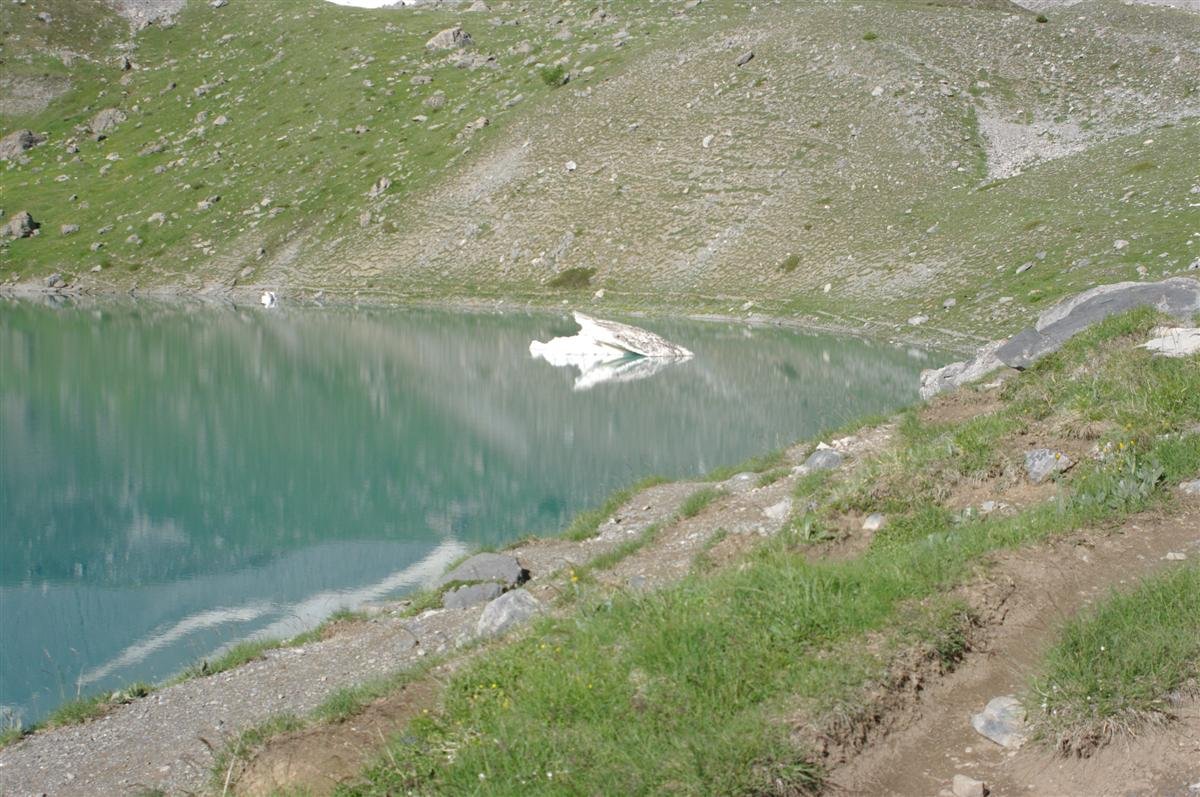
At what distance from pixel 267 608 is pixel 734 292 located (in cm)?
5077

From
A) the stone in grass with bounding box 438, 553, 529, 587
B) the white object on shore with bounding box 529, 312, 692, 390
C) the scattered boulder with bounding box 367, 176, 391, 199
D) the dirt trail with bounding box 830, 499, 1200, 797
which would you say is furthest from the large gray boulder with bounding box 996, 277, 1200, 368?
the scattered boulder with bounding box 367, 176, 391, 199

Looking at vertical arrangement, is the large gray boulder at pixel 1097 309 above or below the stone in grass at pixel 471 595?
above

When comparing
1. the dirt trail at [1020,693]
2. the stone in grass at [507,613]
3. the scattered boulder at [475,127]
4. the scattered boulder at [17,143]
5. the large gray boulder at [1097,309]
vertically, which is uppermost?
the dirt trail at [1020,693]

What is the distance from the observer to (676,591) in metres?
11.1

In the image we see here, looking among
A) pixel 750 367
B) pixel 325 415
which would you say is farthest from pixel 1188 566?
pixel 750 367

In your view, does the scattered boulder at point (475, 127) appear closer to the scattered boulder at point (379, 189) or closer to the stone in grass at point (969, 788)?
the scattered boulder at point (379, 189)

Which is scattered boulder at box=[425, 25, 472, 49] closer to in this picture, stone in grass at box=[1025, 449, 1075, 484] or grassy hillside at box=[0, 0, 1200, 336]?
grassy hillside at box=[0, 0, 1200, 336]

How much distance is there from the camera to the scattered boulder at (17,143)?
4520 inches

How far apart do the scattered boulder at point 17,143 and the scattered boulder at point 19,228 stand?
1890cm

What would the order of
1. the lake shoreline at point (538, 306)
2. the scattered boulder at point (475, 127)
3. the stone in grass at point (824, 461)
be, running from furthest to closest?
the scattered boulder at point (475, 127) → the lake shoreline at point (538, 306) → the stone in grass at point (824, 461)

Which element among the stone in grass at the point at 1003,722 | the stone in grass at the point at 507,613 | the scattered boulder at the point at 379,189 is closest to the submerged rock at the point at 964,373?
the stone in grass at the point at 507,613

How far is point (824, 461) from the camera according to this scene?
67.3ft

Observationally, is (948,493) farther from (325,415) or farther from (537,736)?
(325,415)

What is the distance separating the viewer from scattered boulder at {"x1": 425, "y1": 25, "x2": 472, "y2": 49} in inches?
4520
